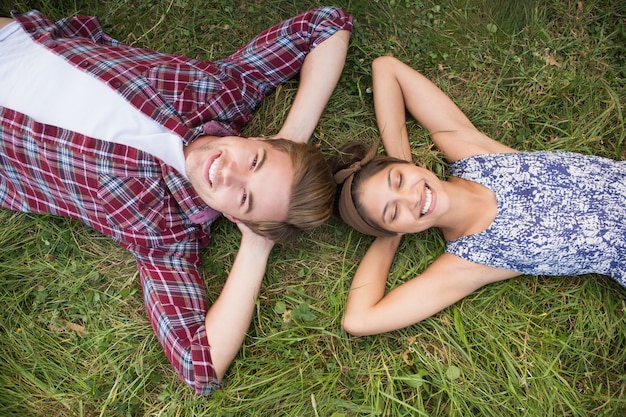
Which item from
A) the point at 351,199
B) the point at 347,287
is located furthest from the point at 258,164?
the point at 347,287

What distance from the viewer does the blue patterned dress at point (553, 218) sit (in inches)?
126

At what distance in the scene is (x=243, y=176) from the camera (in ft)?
9.42

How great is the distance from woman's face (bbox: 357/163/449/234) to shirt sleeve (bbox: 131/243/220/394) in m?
1.41

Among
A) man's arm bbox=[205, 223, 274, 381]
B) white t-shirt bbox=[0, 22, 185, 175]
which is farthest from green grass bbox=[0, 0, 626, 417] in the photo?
white t-shirt bbox=[0, 22, 185, 175]

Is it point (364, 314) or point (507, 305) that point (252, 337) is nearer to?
point (364, 314)

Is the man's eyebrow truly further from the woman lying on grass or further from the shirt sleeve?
the shirt sleeve

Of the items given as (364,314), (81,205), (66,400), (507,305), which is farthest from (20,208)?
(507,305)

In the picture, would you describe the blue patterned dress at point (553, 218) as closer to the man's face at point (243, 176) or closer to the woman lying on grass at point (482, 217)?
the woman lying on grass at point (482, 217)

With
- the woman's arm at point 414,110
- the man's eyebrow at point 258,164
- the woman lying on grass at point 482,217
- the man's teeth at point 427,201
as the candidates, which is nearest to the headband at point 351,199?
the woman lying on grass at point 482,217

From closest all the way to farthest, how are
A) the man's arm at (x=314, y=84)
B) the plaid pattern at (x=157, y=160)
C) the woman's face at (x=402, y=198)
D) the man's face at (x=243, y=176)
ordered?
the man's face at (x=243, y=176)
the woman's face at (x=402, y=198)
the plaid pattern at (x=157, y=160)
the man's arm at (x=314, y=84)

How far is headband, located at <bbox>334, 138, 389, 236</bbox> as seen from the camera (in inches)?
125

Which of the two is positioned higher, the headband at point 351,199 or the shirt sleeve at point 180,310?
the headband at point 351,199

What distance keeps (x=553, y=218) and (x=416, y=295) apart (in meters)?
1.07

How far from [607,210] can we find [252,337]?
268 cm
